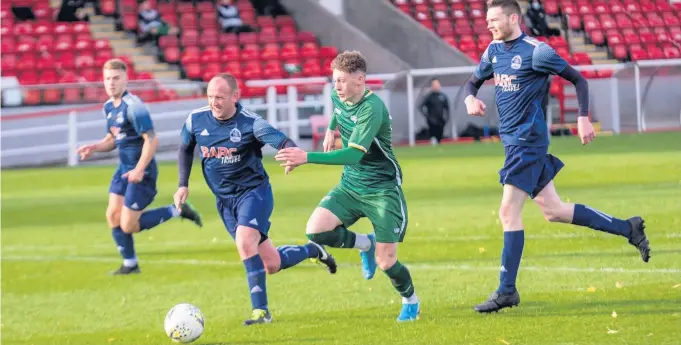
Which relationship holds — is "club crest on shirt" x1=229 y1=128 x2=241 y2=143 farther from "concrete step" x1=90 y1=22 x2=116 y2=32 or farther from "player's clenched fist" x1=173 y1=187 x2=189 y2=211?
"concrete step" x1=90 y1=22 x2=116 y2=32

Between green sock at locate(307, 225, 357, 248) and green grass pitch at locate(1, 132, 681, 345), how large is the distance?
1.63 ft

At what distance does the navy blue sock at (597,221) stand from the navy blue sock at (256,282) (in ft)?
7.48

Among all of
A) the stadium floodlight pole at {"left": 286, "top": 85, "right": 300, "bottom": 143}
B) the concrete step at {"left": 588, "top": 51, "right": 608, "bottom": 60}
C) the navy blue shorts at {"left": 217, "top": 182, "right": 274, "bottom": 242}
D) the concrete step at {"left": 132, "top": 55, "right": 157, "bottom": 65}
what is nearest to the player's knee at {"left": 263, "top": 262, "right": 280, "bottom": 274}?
the navy blue shorts at {"left": 217, "top": 182, "right": 274, "bottom": 242}

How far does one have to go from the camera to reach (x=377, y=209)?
8.58 m

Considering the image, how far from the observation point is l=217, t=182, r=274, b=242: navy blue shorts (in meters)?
8.95

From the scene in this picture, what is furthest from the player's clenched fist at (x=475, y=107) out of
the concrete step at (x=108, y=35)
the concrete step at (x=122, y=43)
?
the concrete step at (x=108, y=35)

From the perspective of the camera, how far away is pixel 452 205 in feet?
54.9

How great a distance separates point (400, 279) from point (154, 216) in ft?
17.2

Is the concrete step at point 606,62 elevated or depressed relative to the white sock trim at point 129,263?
depressed

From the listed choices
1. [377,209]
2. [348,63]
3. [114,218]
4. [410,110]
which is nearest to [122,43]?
[410,110]

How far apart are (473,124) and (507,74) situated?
20046 millimetres

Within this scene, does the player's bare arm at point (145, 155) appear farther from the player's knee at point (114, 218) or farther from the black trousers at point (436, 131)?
the black trousers at point (436, 131)

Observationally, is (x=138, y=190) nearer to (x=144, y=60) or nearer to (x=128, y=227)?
(x=128, y=227)

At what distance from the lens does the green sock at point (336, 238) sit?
352 inches
